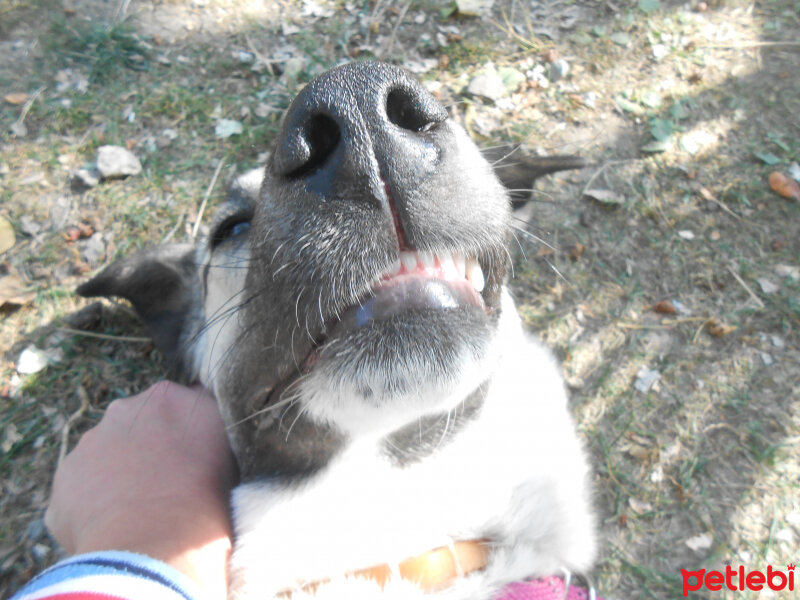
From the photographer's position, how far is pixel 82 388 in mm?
3369

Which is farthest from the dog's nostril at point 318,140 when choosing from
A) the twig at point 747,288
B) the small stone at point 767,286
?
the small stone at point 767,286

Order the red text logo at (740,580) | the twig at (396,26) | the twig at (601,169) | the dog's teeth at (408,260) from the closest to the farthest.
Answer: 1. the dog's teeth at (408,260)
2. the red text logo at (740,580)
3. the twig at (601,169)
4. the twig at (396,26)

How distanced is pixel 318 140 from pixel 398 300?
495mm

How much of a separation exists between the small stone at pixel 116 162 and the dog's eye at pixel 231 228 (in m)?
1.89

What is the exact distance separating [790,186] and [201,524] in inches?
171

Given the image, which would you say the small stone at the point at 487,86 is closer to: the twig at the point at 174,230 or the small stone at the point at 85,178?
the twig at the point at 174,230

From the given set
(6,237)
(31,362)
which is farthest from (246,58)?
(31,362)

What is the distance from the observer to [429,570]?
2.00 m

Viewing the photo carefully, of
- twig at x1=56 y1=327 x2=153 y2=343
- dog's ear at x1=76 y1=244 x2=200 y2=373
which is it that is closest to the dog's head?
dog's ear at x1=76 y1=244 x2=200 y2=373

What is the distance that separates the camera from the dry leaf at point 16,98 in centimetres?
412

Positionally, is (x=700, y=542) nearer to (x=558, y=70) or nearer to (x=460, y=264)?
(x=460, y=264)

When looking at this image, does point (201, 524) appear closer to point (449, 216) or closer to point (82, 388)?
point (449, 216)

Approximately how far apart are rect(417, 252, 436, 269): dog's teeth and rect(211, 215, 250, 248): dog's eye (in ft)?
3.73

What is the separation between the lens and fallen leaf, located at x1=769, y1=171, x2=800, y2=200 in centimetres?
386
